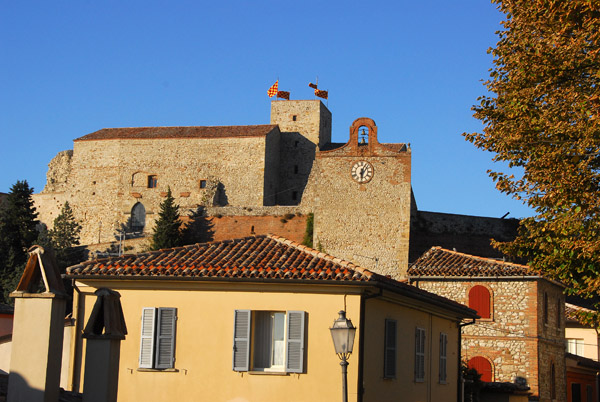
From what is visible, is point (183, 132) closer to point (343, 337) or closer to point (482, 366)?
point (482, 366)

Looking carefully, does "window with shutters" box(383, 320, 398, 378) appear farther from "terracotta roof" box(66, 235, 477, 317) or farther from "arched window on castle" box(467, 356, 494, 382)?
"arched window on castle" box(467, 356, 494, 382)

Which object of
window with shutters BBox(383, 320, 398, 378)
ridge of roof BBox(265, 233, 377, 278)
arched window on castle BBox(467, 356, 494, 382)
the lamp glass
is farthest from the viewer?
arched window on castle BBox(467, 356, 494, 382)

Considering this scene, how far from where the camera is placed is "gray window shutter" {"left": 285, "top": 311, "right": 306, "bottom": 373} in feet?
56.2

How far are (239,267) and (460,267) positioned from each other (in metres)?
16.4

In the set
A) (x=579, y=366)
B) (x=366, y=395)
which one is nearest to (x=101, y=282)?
(x=366, y=395)

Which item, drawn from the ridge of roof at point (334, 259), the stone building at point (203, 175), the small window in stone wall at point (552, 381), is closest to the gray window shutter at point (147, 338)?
the ridge of roof at point (334, 259)

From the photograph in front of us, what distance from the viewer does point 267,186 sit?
2478 inches

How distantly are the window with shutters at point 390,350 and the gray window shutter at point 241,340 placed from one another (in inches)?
123

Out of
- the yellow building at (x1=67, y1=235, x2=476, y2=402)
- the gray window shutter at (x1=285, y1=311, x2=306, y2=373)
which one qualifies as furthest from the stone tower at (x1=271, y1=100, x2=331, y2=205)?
the gray window shutter at (x1=285, y1=311, x2=306, y2=373)

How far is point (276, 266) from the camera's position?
703 inches

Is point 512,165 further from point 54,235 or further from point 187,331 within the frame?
point 54,235

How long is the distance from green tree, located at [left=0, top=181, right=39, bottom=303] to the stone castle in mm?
5094

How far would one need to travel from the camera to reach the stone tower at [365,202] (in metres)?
50.2

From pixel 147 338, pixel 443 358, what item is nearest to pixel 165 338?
pixel 147 338
